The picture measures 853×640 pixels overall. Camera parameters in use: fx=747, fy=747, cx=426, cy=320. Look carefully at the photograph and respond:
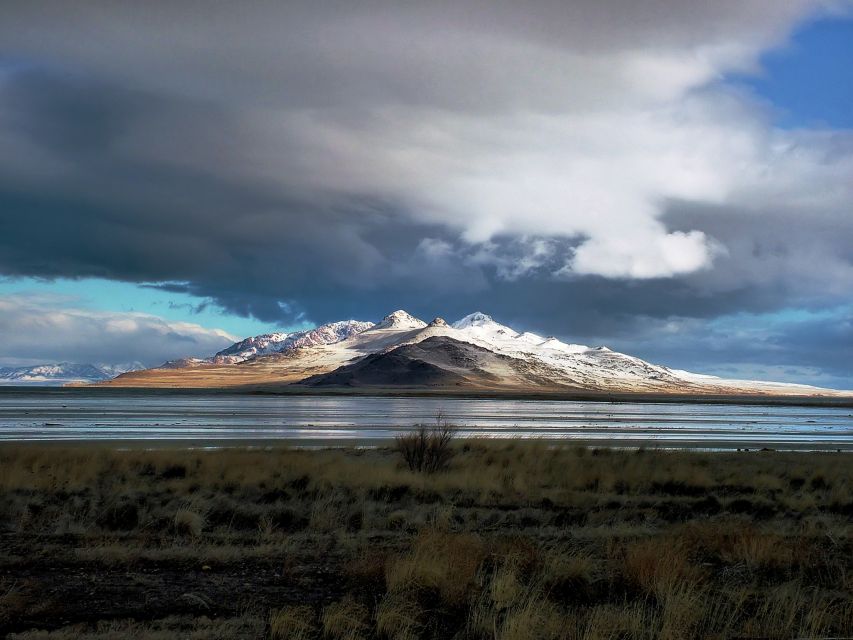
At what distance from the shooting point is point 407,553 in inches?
423

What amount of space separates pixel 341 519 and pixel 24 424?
40.5 m

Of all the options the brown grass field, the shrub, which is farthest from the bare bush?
the shrub

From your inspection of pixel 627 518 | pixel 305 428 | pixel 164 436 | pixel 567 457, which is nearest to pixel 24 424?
pixel 164 436

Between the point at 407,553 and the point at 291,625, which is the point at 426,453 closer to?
the point at 407,553

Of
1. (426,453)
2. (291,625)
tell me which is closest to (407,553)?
(291,625)

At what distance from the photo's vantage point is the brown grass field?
26.8 feet

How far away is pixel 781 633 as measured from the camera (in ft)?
25.9

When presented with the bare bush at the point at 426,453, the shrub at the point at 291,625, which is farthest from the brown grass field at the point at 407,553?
the bare bush at the point at 426,453

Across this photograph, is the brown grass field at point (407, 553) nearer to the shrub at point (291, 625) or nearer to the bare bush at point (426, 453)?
the shrub at point (291, 625)

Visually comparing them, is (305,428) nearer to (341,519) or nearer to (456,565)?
(341,519)

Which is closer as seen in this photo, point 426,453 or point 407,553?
point 407,553

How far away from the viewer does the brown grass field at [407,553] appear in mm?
8156

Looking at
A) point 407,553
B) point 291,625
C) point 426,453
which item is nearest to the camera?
point 291,625

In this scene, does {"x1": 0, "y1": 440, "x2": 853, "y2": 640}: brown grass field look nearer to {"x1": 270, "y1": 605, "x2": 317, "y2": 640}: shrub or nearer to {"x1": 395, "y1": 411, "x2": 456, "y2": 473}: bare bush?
{"x1": 270, "y1": 605, "x2": 317, "y2": 640}: shrub
